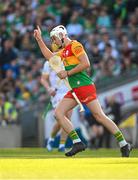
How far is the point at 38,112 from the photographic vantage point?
2530 cm

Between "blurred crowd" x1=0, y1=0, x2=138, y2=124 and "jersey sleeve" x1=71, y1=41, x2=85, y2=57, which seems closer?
"jersey sleeve" x1=71, y1=41, x2=85, y2=57

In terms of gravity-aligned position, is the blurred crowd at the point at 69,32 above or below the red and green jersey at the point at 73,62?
above

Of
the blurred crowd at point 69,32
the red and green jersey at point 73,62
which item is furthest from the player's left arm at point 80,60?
the blurred crowd at point 69,32

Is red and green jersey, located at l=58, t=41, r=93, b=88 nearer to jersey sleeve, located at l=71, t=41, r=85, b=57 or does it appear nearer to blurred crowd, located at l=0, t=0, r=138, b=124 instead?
jersey sleeve, located at l=71, t=41, r=85, b=57

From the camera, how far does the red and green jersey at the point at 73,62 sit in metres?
15.2

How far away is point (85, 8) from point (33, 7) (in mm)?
2139

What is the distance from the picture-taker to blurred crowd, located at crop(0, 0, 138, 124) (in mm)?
25375

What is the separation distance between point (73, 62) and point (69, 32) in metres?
12.1
